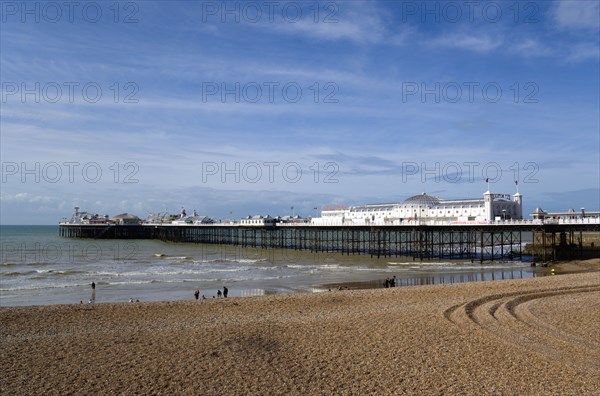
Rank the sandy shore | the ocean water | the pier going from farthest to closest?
the pier → the ocean water → the sandy shore

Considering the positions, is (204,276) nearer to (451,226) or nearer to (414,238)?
(451,226)

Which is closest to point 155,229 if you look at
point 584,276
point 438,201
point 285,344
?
point 438,201

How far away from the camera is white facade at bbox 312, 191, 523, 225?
1658 inches

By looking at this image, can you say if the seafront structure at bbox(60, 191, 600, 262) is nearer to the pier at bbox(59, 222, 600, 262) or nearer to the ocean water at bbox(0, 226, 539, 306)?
the pier at bbox(59, 222, 600, 262)

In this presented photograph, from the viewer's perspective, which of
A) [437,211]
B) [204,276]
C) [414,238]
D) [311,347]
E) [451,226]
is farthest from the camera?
[414,238]

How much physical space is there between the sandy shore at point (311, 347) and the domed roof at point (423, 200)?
35832 mm

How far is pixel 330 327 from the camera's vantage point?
12.4 m

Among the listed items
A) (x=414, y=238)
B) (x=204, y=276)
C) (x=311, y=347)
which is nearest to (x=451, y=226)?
(x=414, y=238)

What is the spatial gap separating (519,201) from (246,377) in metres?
40.4

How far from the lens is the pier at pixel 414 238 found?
123 feet

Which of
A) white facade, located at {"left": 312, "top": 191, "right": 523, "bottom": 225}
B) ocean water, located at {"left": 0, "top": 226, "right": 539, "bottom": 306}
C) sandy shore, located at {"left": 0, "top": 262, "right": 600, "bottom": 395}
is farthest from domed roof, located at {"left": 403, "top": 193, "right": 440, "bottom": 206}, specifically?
sandy shore, located at {"left": 0, "top": 262, "right": 600, "bottom": 395}

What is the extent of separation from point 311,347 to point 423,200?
45.9 meters

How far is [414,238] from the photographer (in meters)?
53.0

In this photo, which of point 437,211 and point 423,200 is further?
point 423,200
